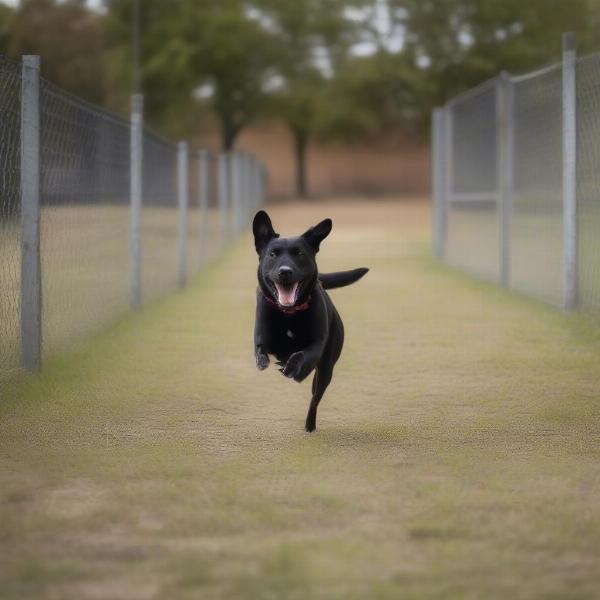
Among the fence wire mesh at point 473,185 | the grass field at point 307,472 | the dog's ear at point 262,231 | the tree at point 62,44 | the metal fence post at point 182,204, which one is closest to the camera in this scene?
the grass field at point 307,472

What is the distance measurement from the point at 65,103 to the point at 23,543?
4728 mm

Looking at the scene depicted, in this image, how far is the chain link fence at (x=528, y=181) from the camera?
970 cm

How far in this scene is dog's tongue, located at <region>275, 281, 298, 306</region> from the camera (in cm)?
483

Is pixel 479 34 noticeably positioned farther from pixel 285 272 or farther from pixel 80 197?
pixel 285 272

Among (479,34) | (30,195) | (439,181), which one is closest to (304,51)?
(479,34)

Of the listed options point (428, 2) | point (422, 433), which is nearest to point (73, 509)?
point (422, 433)

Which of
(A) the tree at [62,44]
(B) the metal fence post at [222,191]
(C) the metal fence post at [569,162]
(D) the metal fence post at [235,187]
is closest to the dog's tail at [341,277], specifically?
(C) the metal fence post at [569,162]

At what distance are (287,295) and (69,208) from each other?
176 inches

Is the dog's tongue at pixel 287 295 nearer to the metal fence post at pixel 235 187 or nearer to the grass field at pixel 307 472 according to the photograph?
the grass field at pixel 307 472

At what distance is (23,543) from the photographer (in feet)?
11.3

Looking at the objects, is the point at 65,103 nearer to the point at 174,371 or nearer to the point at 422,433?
the point at 174,371

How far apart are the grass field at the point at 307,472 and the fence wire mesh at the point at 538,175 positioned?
121 inches

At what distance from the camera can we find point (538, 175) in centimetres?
1362

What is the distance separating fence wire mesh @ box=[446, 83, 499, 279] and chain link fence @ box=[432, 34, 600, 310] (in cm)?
2
